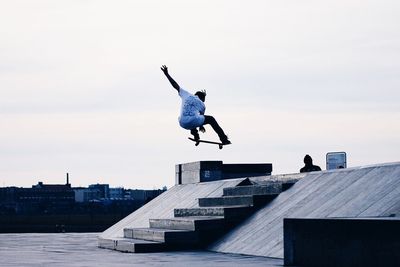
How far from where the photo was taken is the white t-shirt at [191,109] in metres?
22.8

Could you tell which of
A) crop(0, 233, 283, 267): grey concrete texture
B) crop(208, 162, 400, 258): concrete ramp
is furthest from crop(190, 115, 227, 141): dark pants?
crop(0, 233, 283, 267): grey concrete texture

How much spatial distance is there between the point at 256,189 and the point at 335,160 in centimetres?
313

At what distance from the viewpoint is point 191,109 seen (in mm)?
22781

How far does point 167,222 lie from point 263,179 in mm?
3416

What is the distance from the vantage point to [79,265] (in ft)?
52.1

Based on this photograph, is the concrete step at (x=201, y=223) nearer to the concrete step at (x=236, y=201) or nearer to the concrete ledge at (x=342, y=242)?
the concrete step at (x=236, y=201)

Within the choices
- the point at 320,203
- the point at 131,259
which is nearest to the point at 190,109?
the point at 320,203

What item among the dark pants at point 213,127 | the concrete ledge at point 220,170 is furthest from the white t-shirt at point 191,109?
the concrete ledge at point 220,170

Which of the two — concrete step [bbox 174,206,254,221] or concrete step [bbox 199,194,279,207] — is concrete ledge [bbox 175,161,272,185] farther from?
concrete step [bbox 174,206,254,221]

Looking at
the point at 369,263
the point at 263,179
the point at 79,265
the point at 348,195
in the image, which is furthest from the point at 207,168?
the point at 369,263

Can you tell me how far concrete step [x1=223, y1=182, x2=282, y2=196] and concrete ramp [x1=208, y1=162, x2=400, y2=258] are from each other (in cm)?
48

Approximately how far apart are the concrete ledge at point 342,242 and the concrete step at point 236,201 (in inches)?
250

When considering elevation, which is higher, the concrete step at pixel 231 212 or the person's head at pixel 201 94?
the person's head at pixel 201 94

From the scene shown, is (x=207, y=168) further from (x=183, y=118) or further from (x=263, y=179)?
(x=183, y=118)
